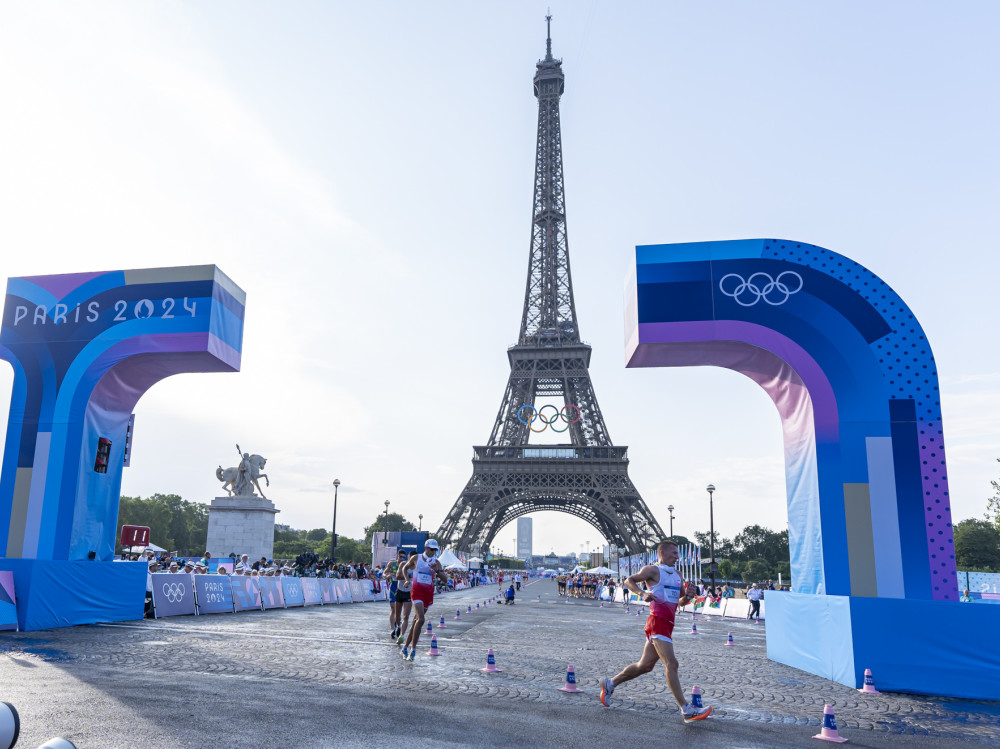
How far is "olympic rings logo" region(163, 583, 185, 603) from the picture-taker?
18.1m

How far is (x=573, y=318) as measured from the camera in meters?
66.7

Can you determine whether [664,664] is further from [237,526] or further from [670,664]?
[237,526]

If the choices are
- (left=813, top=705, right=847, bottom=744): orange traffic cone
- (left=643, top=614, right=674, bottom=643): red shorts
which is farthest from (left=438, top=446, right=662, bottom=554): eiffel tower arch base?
(left=813, top=705, right=847, bottom=744): orange traffic cone

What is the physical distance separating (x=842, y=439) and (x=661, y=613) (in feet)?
18.7

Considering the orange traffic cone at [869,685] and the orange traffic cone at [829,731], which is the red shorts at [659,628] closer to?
the orange traffic cone at [829,731]

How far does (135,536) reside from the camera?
148ft

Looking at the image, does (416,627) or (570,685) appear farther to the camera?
(416,627)

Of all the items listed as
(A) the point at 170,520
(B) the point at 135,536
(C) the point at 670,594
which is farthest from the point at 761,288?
(A) the point at 170,520

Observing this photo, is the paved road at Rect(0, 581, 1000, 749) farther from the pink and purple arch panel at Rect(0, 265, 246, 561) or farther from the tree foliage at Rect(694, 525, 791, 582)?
the tree foliage at Rect(694, 525, 791, 582)

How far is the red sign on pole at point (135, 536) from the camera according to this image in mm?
44094

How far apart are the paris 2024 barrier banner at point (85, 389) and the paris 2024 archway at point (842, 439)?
9588 millimetres

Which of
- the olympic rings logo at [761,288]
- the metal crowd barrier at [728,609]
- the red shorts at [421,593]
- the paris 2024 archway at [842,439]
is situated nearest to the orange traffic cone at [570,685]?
the red shorts at [421,593]

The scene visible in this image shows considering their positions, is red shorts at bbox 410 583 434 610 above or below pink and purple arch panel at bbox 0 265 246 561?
below

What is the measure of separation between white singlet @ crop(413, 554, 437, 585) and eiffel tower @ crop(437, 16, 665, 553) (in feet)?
153
